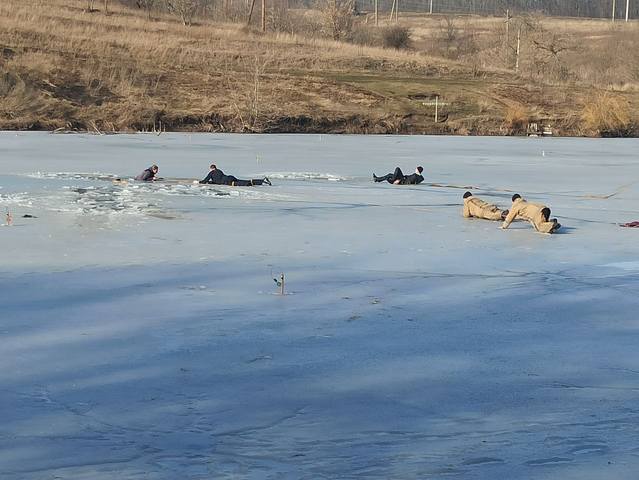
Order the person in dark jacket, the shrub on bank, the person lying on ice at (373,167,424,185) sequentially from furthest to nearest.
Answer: the shrub on bank
the person lying on ice at (373,167,424,185)
the person in dark jacket

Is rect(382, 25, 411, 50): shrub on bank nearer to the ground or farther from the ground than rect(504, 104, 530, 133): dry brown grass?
farther from the ground

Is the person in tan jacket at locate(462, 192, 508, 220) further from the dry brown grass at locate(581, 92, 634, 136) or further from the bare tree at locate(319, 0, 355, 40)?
the bare tree at locate(319, 0, 355, 40)

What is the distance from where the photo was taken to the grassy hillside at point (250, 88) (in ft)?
129

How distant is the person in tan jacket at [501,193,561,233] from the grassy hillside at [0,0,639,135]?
76.7 feet

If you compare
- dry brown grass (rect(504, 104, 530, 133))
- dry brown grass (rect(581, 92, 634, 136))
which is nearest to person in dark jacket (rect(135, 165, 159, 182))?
dry brown grass (rect(504, 104, 530, 133))

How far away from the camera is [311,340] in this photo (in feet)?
26.0

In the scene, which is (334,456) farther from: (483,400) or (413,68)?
(413,68)

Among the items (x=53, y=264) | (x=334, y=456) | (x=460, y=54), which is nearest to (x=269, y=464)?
(x=334, y=456)

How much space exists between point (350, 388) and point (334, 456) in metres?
1.21

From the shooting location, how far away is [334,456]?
5574mm

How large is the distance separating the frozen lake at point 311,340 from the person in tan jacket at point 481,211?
21cm

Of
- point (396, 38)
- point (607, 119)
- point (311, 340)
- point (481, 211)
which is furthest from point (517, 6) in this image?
point (311, 340)

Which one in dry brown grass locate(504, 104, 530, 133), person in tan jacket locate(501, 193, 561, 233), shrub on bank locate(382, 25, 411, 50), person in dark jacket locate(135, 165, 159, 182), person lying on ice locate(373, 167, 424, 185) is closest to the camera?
person in tan jacket locate(501, 193, 561, 233)

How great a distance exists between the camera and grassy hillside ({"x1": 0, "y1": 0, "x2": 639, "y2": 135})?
3944cm
